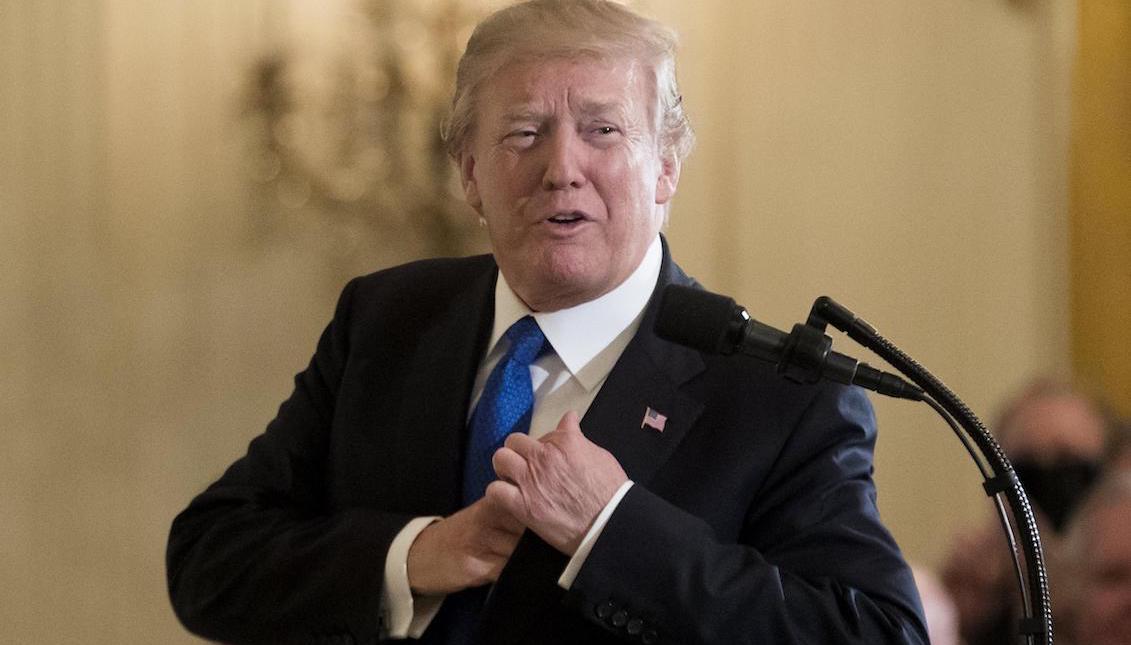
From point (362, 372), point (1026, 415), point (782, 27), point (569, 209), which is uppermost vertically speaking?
point (782, 27)

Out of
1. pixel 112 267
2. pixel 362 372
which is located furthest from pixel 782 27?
pixel 362 372

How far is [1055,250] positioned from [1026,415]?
4.88ft

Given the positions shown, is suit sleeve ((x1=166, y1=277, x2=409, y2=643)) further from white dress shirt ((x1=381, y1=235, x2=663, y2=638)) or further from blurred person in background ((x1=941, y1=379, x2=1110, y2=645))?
blurred person in background ((x1=941, y1=379, x2=1110, y2=645))

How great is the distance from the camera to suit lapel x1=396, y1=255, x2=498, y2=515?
2.06 meters

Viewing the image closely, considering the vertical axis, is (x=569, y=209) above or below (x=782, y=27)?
below

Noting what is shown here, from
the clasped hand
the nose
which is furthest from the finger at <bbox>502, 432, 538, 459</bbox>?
the nose

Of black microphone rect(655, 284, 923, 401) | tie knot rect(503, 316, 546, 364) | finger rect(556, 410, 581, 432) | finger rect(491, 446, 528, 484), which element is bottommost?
finger rect(491, 446, 528, 484)

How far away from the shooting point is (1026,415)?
3680 millimetres

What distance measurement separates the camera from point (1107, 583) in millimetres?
2482

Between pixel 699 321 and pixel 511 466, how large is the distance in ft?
1.12

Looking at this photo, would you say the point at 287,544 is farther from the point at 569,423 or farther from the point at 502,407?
the point at 569,423

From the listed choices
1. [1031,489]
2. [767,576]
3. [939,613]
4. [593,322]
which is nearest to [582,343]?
[593,322]

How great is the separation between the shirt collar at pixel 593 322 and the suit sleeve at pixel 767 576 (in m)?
0.29

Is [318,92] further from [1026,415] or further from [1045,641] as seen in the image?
[1045,641]
